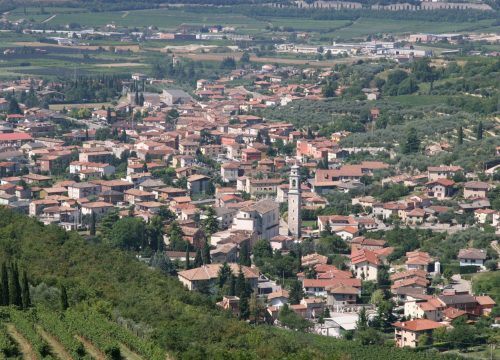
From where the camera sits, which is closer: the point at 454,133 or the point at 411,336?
the point at 411,336

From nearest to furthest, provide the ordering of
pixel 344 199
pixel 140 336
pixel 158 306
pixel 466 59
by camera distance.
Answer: pixel 140 336 < pixel 158 306 < pixel 344 199 < pixel 466 59

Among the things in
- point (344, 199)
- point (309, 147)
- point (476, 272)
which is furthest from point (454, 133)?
point (476, 272)

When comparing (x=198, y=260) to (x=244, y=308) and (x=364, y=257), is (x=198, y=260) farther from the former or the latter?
(x=244, y=308)

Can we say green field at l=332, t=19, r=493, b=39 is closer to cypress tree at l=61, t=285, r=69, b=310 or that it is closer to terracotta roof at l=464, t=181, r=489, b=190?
terracotta roof at l=464, t=181, r=489, b=190

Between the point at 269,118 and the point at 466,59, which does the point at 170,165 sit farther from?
the point at 466,59

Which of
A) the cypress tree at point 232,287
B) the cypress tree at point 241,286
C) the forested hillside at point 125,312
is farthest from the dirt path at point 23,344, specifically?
the cypress tree at point 232,287

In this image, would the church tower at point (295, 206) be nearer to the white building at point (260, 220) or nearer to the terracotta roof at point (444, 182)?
the white building at point (260, 220)

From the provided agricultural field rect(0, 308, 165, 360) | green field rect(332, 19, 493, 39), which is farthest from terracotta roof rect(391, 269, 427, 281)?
green field rect(332, 19, 493, 39)
